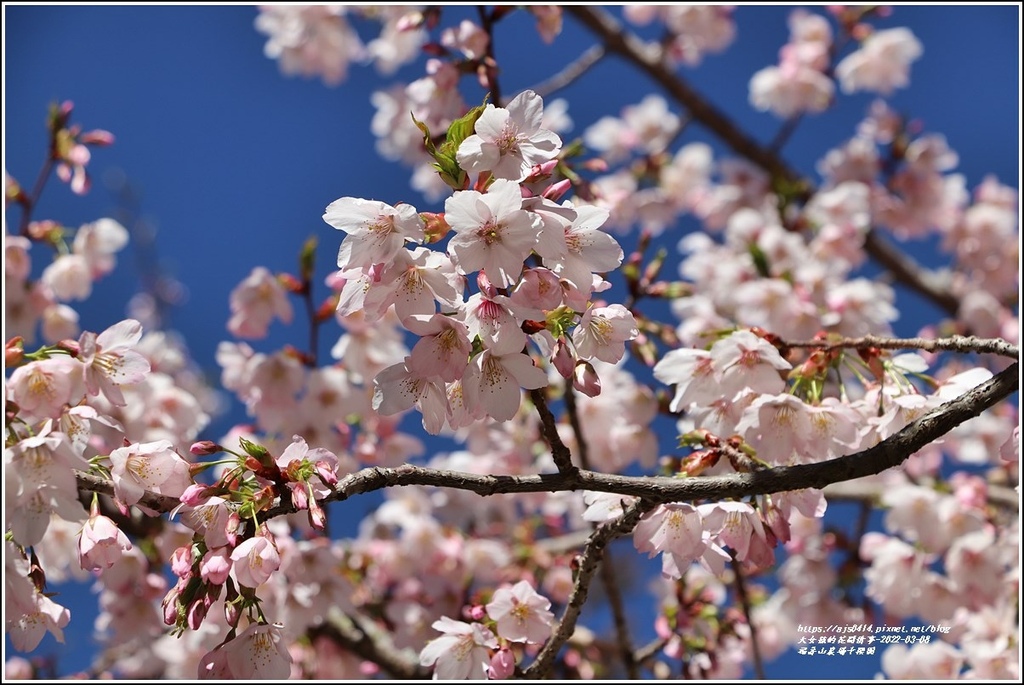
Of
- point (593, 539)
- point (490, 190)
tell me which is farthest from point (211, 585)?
point (490, 190)

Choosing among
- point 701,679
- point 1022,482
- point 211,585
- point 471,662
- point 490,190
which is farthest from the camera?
point 701,679

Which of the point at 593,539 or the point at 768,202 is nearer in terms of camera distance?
the point at 593,539

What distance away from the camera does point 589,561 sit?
152cm

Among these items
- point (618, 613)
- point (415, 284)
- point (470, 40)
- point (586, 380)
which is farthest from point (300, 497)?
point (470, 40)

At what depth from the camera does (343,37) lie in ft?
16.1

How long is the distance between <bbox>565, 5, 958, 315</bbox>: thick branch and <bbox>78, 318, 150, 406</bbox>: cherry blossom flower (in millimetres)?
3346

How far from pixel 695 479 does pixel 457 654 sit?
0.67 meters

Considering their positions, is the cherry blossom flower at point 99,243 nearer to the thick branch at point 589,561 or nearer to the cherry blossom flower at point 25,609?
the cherry blossom flower at point 25,609

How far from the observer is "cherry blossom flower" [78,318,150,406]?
1.67 m

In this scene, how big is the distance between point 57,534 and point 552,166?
2.33 meters

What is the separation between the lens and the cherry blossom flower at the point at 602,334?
4.75 ft

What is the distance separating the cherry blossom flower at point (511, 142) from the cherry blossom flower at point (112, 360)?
84 centimetres

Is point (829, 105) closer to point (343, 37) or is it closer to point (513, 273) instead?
point (343, 37)

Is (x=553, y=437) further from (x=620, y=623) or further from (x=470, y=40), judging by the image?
(x=470, y=40)
